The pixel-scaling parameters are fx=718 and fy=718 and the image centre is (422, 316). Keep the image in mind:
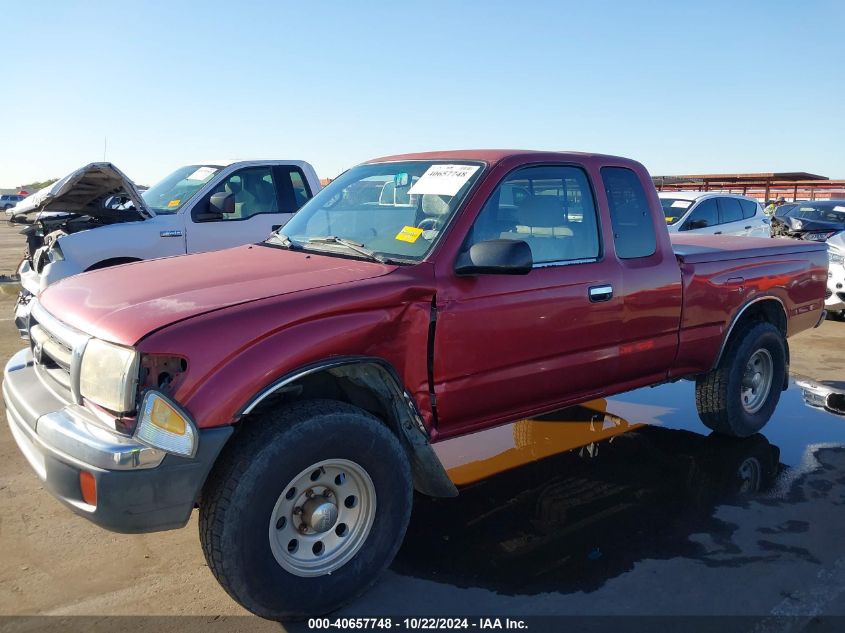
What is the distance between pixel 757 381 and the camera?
5.43 m

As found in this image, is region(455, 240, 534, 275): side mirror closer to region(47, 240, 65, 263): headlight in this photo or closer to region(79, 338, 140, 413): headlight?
region(79, 338, 140, 413): headlight

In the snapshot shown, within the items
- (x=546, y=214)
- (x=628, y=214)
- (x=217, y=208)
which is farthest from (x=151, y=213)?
(x=628, y=214)

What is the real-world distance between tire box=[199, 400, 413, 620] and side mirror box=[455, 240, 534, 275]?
0.86 meters

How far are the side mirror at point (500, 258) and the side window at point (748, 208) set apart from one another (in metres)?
10.5

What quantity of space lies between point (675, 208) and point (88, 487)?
35.0 feet

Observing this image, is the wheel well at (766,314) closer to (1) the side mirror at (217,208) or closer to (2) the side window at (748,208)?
(1) the side mirror at (217,208)

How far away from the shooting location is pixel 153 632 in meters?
2.90

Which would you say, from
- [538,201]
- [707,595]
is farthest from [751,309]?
[707,595]

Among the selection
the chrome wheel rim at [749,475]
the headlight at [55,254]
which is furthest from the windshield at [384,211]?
the headlight at [55,254]

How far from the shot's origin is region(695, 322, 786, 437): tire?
201 inches

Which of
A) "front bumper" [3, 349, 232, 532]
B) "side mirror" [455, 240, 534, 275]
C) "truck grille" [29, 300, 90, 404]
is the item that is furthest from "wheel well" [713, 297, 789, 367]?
"truck grille" [29, 300, 90, 404]

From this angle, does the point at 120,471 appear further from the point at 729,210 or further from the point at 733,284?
the point at 729,210

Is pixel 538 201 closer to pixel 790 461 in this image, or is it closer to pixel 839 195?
pixel 790 461

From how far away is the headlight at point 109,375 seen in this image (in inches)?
102
